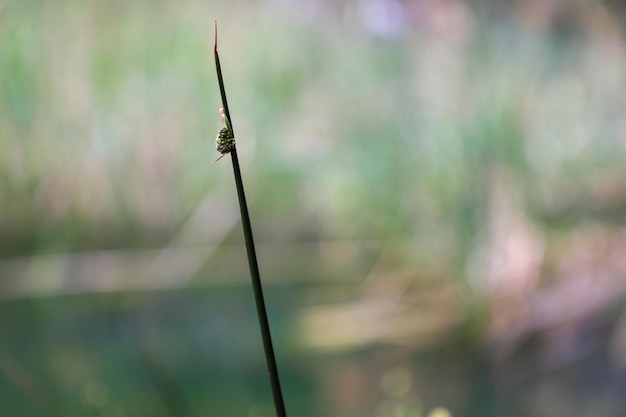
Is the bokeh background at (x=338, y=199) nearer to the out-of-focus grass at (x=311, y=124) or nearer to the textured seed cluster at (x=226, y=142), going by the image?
the out-of-focus grass at (x=311, y=124)

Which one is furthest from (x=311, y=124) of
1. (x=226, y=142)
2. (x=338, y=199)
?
(x=226, y=142)

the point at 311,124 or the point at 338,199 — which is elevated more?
the point at 311,124

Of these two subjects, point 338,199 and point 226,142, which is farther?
point 338,199

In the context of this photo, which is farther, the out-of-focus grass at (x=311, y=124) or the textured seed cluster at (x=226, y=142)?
the out-of-focus grass at (x=311, y=124)

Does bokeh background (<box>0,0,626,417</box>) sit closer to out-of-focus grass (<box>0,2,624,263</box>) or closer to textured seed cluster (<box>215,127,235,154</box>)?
out-of-focus grass (<box>0,2,624,263</box>)

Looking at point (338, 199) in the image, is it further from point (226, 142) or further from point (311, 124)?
point (226, 142)

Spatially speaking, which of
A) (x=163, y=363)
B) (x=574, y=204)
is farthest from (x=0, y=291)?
(x=574, y=204)

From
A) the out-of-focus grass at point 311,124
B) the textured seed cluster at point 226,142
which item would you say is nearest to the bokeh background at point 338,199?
the out-of-focus grass at point 311,124

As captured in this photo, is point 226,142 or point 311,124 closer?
point 226,142

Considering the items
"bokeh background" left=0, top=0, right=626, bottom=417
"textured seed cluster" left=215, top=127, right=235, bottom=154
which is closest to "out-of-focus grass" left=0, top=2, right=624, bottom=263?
"bokeh background" left=0, top=0, right=626, bottom=417
